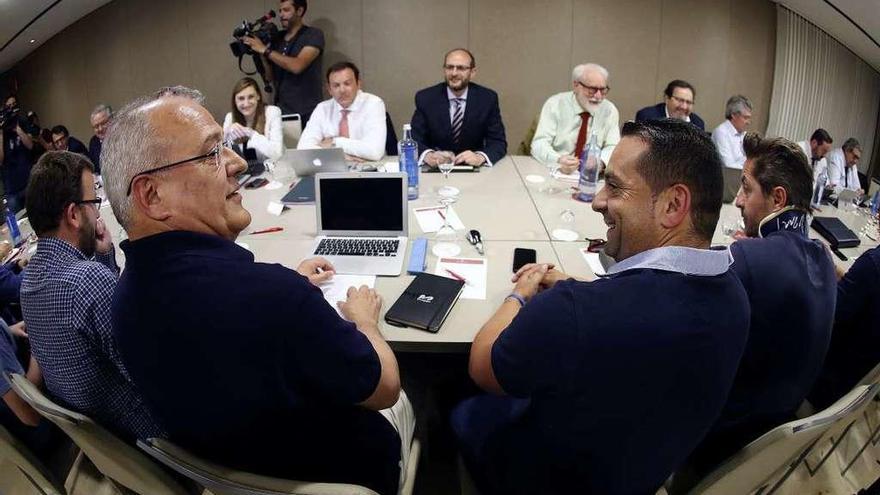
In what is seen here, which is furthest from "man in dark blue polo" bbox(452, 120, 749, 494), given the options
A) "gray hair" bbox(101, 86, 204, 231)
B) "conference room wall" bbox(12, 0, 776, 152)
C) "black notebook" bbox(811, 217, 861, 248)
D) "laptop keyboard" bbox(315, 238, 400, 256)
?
"conference room wall" bbox(12, 0, 776, 152)

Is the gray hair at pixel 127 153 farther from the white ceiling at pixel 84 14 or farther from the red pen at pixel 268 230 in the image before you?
the white ceiling at pixel 84 14

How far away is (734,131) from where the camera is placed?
13.8ft

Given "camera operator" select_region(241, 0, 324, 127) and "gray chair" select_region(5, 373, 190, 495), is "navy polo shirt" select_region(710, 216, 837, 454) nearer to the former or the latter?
"gray chair" select_region(5, 373, 190, 495)

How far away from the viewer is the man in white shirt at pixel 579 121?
3.64m

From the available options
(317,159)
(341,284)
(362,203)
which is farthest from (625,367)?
(317,159)

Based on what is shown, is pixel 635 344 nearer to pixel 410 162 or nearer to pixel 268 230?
pixel 268 230

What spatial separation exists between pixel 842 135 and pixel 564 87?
2.82 m

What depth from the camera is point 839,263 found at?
7.22 feet

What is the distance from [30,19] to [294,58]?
2185 millimetres

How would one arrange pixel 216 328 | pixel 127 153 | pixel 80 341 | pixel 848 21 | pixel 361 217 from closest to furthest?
pixel 216 328 < pixel 127 153 < pixel 80 341 < pixel 361 217 < pixel 848 21

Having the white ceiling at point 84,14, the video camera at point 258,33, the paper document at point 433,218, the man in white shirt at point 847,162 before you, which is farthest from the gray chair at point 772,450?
the man in white shirt at point 847,162

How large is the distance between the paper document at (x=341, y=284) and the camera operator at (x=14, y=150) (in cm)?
266

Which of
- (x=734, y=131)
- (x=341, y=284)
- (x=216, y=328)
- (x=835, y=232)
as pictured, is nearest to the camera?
(x=216, y=328)

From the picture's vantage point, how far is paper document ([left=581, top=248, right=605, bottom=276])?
81.0 inches
